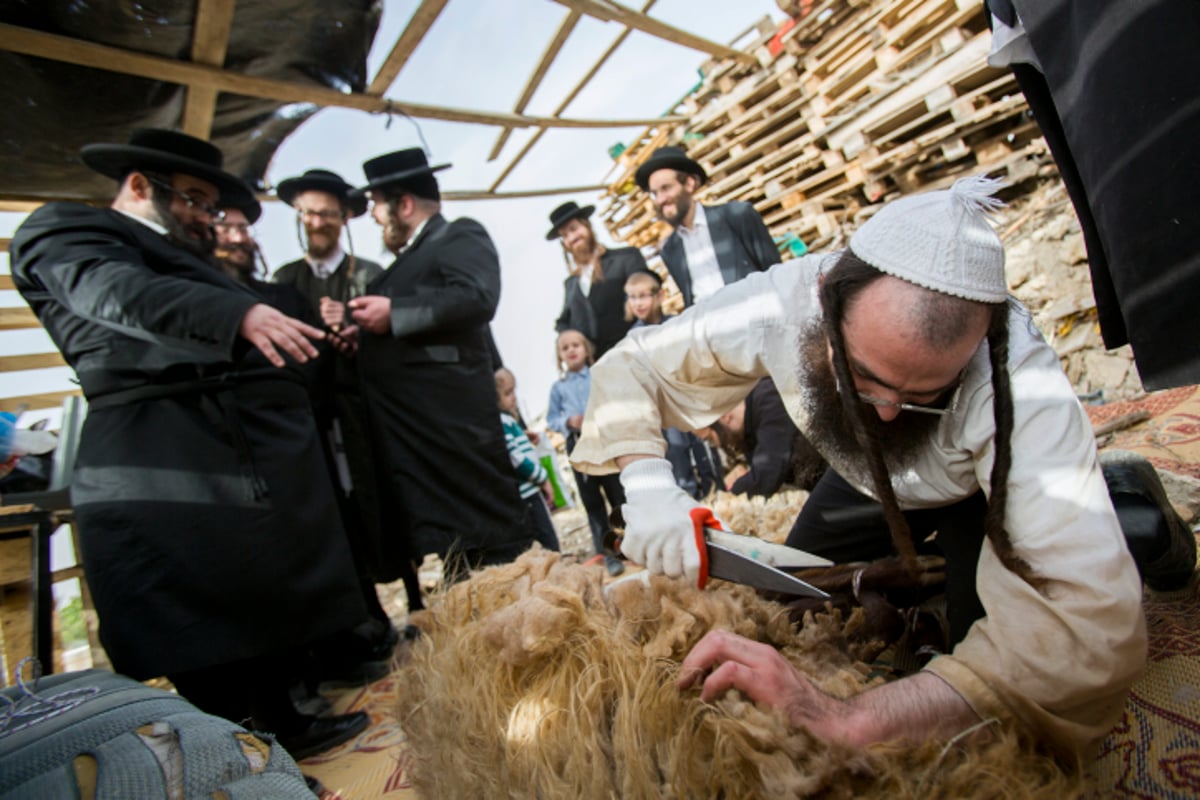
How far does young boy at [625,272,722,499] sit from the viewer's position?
4680mm

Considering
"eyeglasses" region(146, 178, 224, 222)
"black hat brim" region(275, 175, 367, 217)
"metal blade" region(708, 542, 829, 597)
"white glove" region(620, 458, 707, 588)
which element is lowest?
"metal blade" region(708, 542, 829, 597)

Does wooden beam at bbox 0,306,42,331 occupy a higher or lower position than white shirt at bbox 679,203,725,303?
higher

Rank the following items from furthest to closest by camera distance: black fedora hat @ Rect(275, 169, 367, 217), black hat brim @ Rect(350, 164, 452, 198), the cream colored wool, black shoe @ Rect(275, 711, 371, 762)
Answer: black fedora hat @ Rect(275, 169, 367, 217) < black hat brim @ Rect(350, 164, 452, 198) < black shoe @ Rect(275, 711, 371, 762) < the cream colored wool

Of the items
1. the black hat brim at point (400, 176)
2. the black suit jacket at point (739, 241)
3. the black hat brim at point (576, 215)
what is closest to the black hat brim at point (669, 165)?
the black suit jacket at point (739, 241)

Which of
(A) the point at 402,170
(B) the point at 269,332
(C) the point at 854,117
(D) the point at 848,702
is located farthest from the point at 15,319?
(C) the point at 854,117

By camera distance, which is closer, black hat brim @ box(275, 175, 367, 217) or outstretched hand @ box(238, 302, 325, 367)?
outstretched hand @ box(238, 302, 325, 367)

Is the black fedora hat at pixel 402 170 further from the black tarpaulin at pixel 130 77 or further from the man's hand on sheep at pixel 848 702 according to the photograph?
the man's hand on sheep at pixel 848 702

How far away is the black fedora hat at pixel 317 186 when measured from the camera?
355cm

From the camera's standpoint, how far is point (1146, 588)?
1678 mm

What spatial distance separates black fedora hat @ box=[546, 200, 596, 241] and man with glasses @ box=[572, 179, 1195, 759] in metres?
3.29

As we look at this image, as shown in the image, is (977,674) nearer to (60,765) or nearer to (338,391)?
(60,765)

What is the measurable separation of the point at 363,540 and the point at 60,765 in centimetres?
236

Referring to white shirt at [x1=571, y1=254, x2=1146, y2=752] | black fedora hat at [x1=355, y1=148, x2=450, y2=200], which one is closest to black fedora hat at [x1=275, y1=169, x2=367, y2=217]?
black fedora hat at [x1=355, y1=148, x2=450, y2=200]

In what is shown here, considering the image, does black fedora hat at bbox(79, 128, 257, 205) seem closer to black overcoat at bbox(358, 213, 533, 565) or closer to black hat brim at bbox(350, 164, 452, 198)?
black hat brim at bbox(350, 164, 452, 198)
